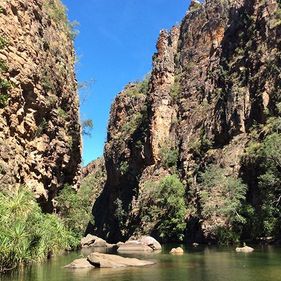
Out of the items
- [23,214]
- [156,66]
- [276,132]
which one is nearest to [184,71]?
[156,66]

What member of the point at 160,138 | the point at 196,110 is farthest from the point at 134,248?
the point at 196,110

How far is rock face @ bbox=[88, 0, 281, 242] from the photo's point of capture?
81125 millimetres

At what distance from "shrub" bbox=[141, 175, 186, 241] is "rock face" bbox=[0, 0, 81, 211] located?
828 inches

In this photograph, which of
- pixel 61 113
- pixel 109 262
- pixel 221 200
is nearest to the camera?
pixel 109 262

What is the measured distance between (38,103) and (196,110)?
184 feet

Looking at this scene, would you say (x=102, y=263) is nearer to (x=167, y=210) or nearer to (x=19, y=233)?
(x=19, y=233)

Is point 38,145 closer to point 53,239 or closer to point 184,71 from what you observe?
point 53,239

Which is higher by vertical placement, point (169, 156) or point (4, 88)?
point (169, 156)

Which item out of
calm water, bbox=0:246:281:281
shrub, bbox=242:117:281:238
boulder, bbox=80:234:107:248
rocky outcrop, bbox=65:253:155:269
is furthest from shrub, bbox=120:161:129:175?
calm water, bbox=0:246:281:281

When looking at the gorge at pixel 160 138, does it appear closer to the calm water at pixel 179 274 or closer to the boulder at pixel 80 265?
the calm water at pixel 179 274

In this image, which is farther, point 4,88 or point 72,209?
point 72,209

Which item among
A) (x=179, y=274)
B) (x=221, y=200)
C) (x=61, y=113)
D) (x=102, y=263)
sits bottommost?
(x=179, y=274)

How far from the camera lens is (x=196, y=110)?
103 meters

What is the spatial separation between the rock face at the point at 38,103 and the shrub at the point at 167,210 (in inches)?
828
